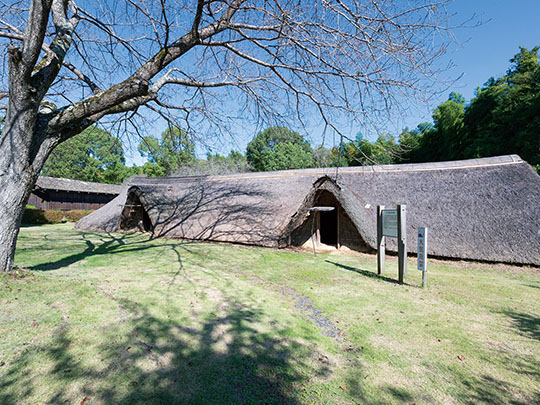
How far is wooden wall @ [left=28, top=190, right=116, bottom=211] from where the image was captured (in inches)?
1030

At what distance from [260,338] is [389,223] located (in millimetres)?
4837

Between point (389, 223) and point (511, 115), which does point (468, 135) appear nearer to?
point (511, 115)

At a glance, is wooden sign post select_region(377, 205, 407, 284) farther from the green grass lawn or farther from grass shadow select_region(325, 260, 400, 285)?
the green grass lawn

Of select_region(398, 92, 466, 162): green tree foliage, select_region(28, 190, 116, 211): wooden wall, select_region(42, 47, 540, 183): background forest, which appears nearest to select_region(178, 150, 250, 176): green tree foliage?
select_region(42, 47, 540, 183): background forest

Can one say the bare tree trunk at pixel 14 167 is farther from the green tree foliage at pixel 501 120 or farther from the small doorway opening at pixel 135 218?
the green tree foliage at pixel 501 120

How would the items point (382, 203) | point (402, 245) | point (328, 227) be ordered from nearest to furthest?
point (402, 245)
point (382, 203)
point (328, 227)

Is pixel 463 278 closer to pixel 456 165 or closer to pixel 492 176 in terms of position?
pixel 492 176

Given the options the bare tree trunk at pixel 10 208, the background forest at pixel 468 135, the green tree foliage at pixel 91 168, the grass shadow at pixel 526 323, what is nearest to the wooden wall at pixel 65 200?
the background forest at pixel 468 135

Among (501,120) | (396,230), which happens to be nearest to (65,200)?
(396,230)

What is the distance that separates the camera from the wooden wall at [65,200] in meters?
26.2

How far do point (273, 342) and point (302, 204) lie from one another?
23.0 ft

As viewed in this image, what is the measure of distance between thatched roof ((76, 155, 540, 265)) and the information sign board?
9.81 feet

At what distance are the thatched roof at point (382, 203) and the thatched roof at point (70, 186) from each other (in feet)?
50.1

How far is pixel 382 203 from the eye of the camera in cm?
1110
